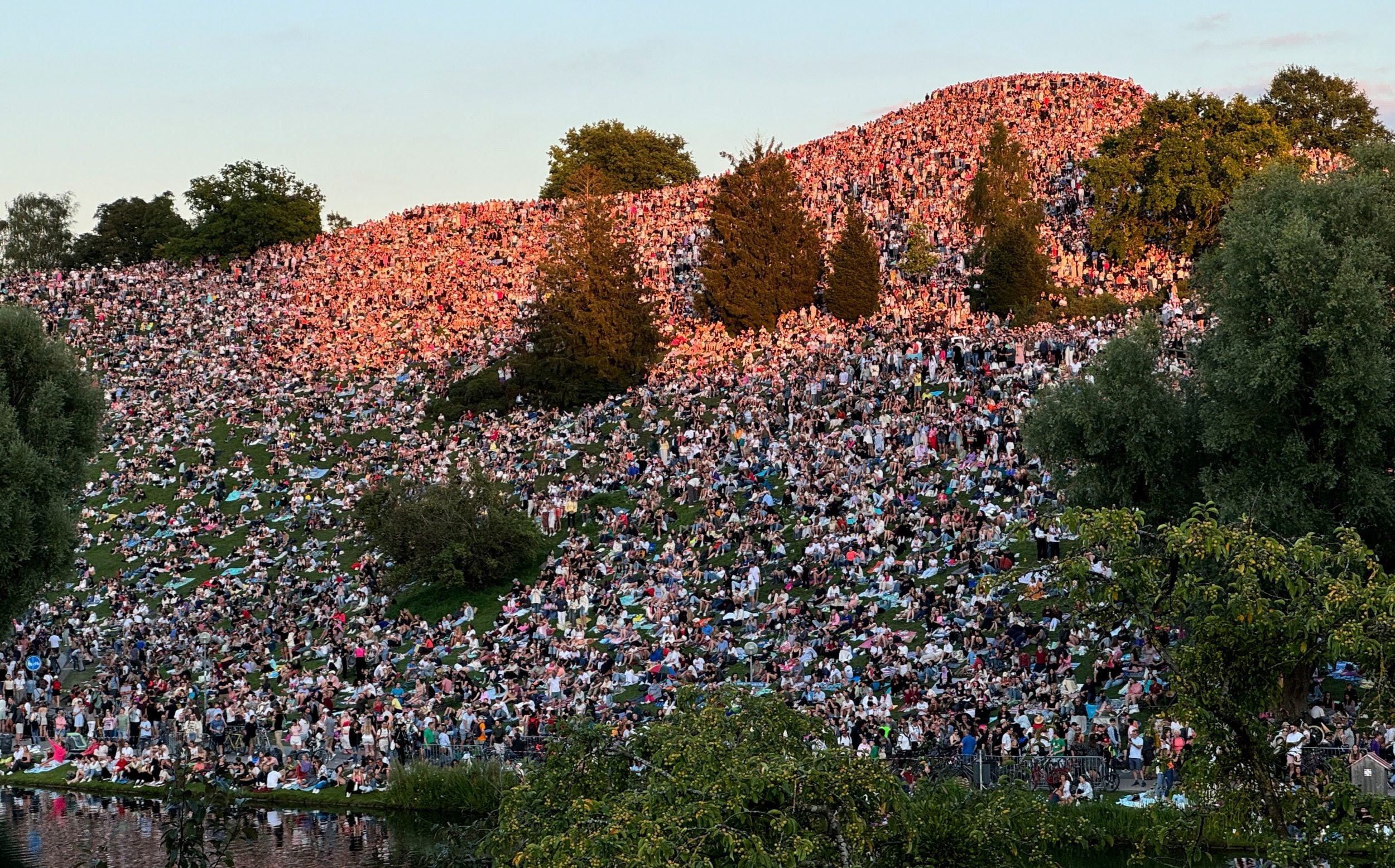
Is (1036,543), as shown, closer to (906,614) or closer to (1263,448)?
(906,614)

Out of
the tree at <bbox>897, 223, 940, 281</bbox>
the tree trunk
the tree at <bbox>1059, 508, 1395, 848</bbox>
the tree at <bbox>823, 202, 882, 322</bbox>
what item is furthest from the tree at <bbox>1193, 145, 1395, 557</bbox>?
the tree at <bbox>897, 223, 940, 281</bbox>

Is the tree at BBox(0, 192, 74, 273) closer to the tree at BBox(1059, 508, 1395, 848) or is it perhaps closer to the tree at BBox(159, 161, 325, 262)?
the tree at BBox(159, 161, 325, 262)

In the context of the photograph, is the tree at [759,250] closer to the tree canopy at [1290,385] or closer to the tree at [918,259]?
the tree at [918,259]

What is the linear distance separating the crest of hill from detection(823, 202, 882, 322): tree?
5789mm

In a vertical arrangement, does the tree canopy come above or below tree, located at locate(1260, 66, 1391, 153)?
below

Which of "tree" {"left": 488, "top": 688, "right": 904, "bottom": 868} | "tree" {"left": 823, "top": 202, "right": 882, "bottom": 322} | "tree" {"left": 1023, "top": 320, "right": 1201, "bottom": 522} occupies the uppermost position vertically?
"tree" {"left": 823, "top": 202, "right": 882, "bottom": 322}

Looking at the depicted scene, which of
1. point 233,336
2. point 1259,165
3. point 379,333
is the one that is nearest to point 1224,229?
point 1259,165

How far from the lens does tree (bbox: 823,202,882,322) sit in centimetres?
6769

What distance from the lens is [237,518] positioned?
63500mm

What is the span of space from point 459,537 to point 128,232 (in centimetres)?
7995

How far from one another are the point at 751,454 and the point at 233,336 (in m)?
45.4

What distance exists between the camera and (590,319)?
67.3m

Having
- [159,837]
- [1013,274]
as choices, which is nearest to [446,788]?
[159,837]

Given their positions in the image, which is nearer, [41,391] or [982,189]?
[41,391]
